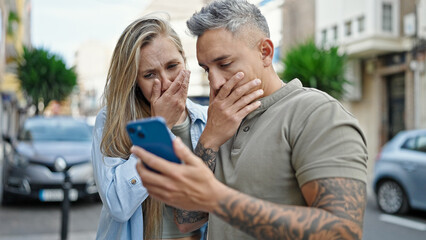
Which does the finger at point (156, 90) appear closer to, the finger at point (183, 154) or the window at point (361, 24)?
the finger at point (183, 154)

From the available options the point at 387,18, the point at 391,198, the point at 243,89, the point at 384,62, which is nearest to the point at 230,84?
the point at 243,89

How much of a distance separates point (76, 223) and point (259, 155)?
6265mm

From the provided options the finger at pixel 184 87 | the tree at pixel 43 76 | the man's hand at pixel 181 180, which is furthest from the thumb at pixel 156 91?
the tree at pixel 43 76

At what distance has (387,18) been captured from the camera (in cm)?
1862

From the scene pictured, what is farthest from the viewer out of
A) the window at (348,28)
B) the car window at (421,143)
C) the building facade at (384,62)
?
the window at (348,28)

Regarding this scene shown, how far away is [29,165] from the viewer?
302 inches

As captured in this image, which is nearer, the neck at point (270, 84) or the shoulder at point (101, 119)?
the neck at point (270, 84)

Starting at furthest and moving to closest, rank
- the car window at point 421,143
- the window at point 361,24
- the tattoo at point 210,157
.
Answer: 1. the window at point 361,24
2. the car window at point 421,143
3. the tattoo at point 210,157

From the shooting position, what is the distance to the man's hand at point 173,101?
6.19 feet

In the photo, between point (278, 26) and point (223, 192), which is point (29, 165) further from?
point (278, 26)

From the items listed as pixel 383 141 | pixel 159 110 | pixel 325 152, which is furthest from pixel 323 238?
pixel 383 141

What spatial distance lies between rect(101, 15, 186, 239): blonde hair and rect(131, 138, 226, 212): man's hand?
83cm

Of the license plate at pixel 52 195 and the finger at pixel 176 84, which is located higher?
the finger at pixel 176 84

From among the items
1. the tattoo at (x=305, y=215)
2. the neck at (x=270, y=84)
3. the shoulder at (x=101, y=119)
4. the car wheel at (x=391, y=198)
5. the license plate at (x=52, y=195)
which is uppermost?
the neck at (x=270, y=84)
